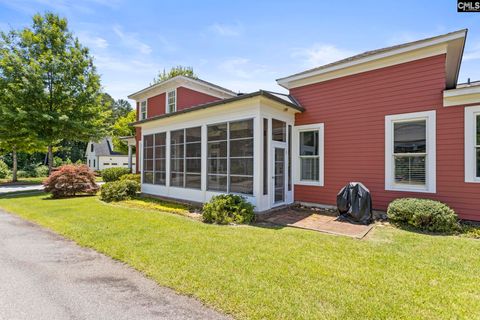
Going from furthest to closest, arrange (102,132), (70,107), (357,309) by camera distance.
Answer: (102,132)
(70,107)
(357,309)

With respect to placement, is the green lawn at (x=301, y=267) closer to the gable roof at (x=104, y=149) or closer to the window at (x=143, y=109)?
the window at (x=143, y=109)

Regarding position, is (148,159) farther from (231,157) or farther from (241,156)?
(241,156)

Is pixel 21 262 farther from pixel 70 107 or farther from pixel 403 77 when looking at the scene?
pixel 70 107

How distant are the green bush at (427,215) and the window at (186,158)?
6.62m

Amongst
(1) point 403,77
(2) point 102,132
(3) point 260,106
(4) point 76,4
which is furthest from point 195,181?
(2) point 102,132

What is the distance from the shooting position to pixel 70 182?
12055 mm

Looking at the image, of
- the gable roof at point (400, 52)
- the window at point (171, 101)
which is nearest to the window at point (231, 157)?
A: the gable roof at point (400, 52)

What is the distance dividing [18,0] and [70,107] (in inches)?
460

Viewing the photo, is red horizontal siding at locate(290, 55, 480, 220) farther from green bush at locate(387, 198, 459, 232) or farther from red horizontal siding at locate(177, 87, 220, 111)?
red horizontal siding at locate(177, 87, 220, 111)

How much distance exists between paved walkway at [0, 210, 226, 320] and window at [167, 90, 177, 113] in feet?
35.1

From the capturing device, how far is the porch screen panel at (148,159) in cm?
1199

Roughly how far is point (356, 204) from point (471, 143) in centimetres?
321

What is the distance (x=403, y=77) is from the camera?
718 centimetres

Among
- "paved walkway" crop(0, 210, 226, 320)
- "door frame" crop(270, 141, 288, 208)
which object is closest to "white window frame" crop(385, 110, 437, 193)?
"door frame" crop(270, 141, 288, 208)
